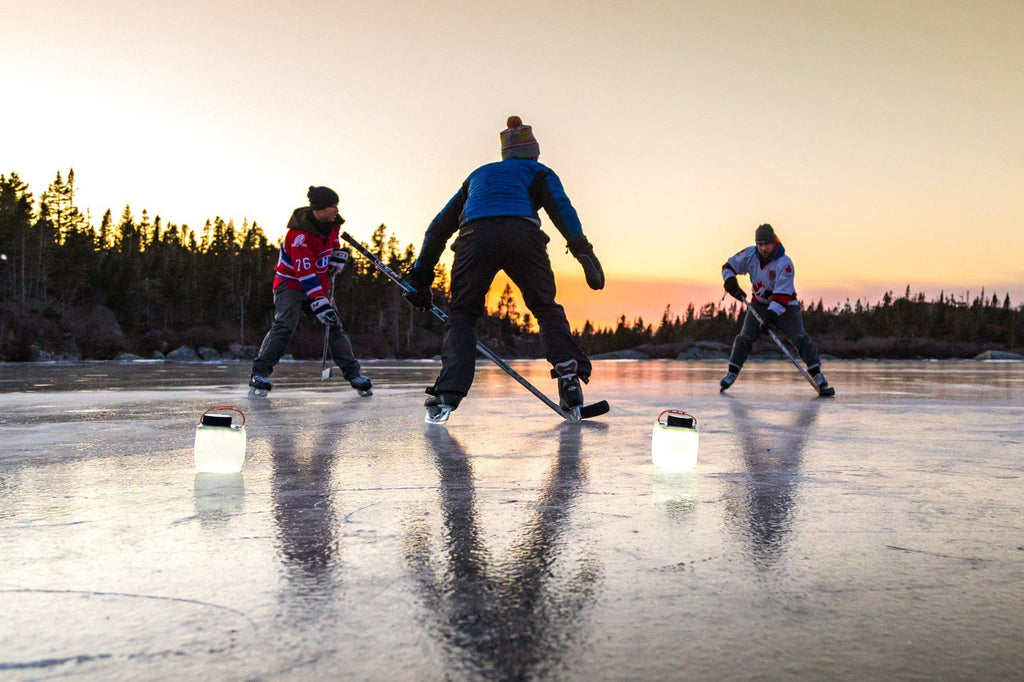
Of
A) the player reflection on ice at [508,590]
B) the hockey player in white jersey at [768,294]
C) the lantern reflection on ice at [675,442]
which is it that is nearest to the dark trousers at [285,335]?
the hockey player in white jersey at [768,294]

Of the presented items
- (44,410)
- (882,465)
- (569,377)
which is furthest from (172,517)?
(44,410)

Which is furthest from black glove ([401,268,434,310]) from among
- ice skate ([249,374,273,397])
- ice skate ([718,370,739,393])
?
ice skate ([718,370,739,393])

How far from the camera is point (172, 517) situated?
2502mm

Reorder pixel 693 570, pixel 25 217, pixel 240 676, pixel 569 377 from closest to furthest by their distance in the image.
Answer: pixel 240 676 → pixel 693 570 → pixel 569 377 → pixel 25 217

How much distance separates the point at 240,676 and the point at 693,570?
3.65 ft

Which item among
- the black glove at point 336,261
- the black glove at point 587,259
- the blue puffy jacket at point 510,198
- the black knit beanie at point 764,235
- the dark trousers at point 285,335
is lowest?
the dark trousers at point 285,335

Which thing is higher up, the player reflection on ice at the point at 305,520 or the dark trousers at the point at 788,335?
the dark trousers at the point at 788,335

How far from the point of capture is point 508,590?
1.76 m

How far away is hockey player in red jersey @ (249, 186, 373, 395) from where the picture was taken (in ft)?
27.2

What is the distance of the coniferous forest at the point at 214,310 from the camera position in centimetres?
5341

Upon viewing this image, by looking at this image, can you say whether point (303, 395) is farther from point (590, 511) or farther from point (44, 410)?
point (590, 511)

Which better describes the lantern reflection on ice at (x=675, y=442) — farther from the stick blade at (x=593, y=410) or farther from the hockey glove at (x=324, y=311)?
the hockey glove at (x=324, y=311)

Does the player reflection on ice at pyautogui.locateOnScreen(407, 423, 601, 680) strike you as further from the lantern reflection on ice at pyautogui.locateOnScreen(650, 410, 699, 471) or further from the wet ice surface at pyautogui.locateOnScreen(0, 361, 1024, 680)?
the lantern reflection on ice at pyautogui.locateOnScreen(650, 410, 699, 471)

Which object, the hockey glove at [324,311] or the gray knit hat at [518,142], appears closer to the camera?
the gray knit hat at [518,142]
